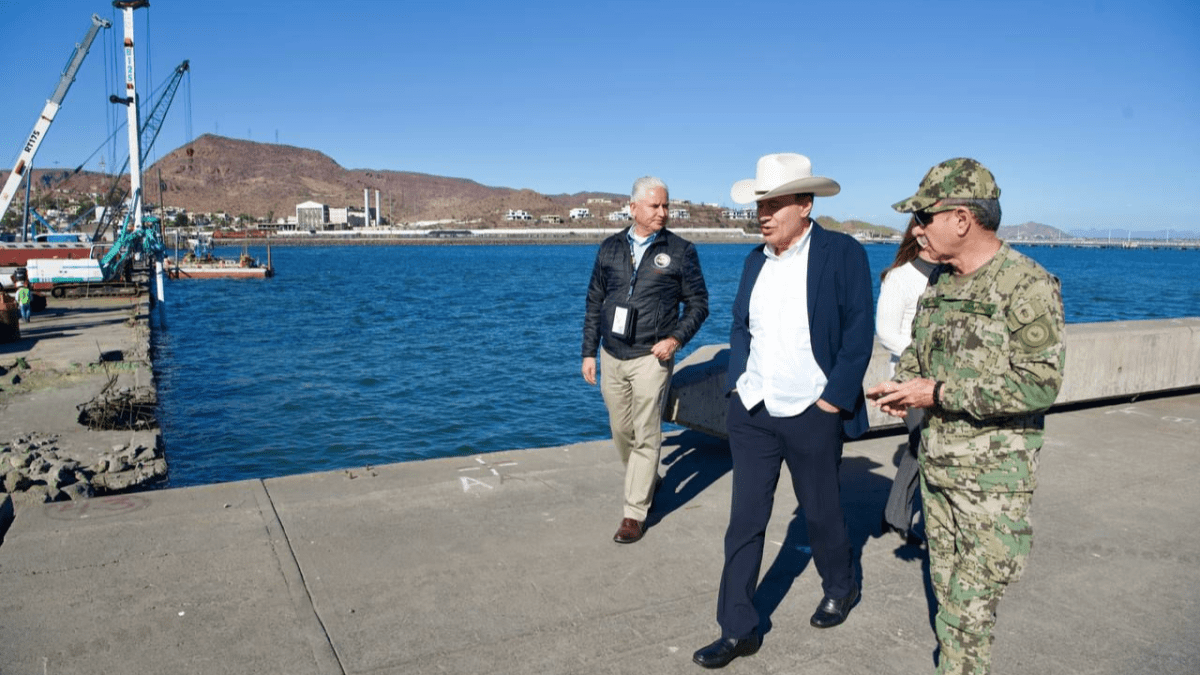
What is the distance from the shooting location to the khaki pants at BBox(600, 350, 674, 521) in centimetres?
487

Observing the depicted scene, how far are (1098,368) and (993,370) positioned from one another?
643cm

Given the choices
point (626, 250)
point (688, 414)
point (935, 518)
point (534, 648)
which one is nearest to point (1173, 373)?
point (688, 414)

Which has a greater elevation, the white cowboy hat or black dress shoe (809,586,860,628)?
the white cowboy hat

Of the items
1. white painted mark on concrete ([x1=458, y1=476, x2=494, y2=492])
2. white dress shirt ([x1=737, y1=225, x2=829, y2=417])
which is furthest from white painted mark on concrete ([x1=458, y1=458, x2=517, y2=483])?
white dress shirt ([x1=737, y1=225, x2=829, y2=417])

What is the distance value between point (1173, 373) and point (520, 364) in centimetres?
1705

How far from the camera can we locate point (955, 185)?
9.14 feet

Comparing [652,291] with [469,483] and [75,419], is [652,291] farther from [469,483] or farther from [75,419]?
[75,419]

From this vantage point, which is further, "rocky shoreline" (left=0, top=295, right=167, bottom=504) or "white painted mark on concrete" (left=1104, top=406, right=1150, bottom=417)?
"white painted mark on concrete" (left=1104, top=406, right=1150, bottom=417)

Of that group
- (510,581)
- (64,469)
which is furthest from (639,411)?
(64,469)

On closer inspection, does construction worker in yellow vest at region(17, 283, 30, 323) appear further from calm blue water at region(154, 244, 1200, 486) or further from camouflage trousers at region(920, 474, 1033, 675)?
camouflage trousers at region(920, 474, 1033, 675)

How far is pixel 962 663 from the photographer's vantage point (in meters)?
2.83

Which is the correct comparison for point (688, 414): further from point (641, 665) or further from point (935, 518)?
point (935, 518)

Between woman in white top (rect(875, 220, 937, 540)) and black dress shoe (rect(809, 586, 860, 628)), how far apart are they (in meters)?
1.03

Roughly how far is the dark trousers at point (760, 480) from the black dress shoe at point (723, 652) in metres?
0.03
